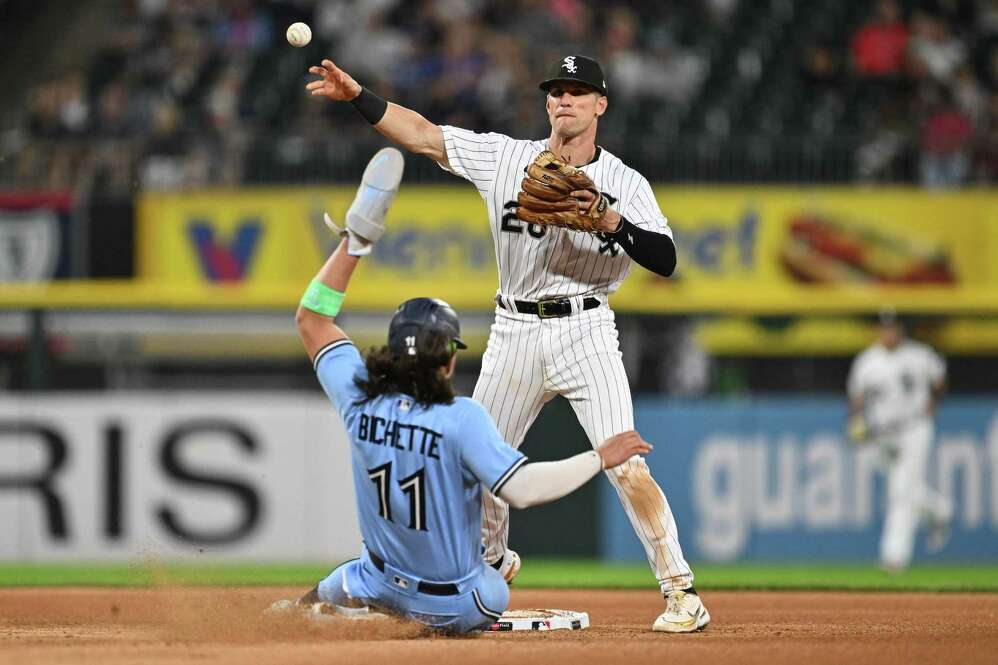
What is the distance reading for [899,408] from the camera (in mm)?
11289

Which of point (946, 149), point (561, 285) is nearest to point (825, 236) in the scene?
point (946, 149)

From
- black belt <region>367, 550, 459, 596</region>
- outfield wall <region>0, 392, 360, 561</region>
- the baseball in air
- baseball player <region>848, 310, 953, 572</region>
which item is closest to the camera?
black belt <region>367, 550, 459, 596</region>

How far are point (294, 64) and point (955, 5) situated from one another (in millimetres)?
6146

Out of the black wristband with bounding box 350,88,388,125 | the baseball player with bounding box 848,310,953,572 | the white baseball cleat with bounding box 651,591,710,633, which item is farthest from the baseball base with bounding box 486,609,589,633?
the baseball player with bounding box 848,310,953,572

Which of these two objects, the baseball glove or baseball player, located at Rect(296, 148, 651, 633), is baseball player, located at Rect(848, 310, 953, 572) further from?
baseball player, located at Rect(296, 148, 651, 633)

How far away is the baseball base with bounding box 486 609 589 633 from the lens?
5.86 metres

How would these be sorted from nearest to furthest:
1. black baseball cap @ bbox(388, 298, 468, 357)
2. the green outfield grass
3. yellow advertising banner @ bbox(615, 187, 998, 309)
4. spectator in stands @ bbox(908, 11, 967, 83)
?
black baseball cap @ bbox(388, 298, 468, 357) < the green outfield grass < yellow advertising banner @ bbox(615, 187, 998, 309) < spectator in stands @ bbox(908, 11, 967, 83)

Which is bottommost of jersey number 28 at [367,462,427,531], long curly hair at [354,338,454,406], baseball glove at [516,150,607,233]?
jersey number 28 at [367,462,427,531]

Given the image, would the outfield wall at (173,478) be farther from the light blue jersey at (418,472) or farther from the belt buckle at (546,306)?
the light blue jersey at (418,472)

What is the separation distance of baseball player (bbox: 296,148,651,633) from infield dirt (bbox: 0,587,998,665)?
141mm

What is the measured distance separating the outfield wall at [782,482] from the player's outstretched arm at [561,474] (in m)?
6.27

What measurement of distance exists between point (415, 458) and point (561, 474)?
48cm

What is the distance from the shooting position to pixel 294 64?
47.7ft

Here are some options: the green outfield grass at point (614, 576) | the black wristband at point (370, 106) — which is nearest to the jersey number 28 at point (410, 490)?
the black wristband at point (370, 106)
